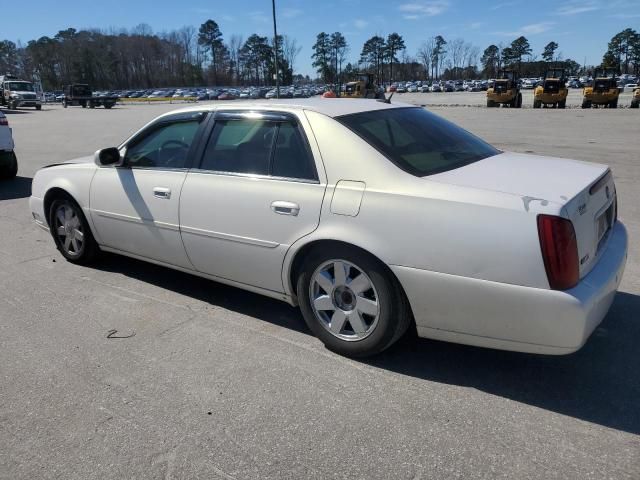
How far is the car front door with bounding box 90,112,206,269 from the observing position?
4.02m

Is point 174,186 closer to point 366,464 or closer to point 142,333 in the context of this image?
point 142,333

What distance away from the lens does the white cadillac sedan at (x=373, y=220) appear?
259cm

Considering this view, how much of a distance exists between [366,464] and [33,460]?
1.55 m

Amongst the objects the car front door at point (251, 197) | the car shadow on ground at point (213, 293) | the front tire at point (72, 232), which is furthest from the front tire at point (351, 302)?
the front tire at point (72, 232)

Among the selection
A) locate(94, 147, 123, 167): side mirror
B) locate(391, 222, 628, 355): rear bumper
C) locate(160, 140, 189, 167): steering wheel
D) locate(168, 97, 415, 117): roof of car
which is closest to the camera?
locate(391, 222, 628, 355): rear bumper

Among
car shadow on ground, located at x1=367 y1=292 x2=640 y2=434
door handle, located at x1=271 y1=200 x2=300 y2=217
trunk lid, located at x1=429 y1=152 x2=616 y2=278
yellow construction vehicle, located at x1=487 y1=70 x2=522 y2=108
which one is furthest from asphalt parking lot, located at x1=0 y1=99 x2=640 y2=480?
yellow construction vehicle, located at x1=487 y1=70 x2=522 y2=108

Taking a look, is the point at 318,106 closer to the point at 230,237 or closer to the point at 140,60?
the point at 230,237

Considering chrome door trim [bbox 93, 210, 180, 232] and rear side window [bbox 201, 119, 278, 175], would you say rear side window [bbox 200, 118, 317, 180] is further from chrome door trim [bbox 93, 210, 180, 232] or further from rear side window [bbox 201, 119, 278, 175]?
chrome door trim [bbox 93, 210, 180, 232]

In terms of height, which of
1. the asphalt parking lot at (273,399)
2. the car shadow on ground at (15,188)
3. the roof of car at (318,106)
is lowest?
the asphalt parking lot at (273,399)

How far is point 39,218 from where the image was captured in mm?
5328

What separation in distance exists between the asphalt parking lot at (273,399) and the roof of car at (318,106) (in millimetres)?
1504

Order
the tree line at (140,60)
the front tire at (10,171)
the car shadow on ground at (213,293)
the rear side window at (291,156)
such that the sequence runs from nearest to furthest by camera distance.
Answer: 1. the rear side window at (291,156)
2. the car shadow on ground at (213,293)
3. the front tire at (10,171)
4. the tree line at (140,60)

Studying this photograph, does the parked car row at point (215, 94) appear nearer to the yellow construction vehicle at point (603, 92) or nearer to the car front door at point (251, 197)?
the yellow construction vehicle at point (603, 92)

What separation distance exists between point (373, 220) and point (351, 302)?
55cm
